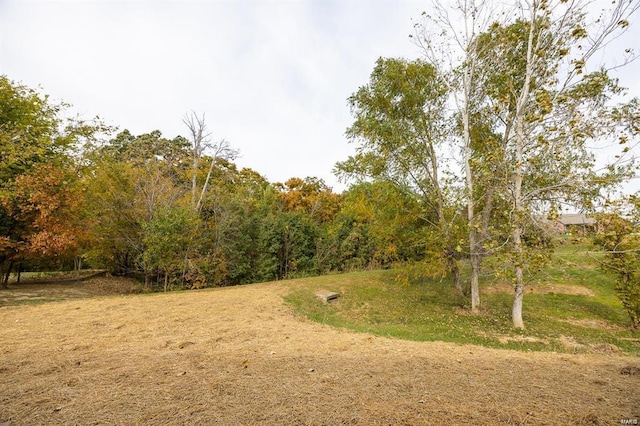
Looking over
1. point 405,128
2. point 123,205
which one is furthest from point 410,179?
point 123,205

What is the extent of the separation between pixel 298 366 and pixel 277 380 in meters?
0.62

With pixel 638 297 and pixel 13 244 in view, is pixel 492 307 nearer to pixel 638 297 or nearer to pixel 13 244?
pixel 638 297

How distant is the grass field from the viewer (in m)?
2.81

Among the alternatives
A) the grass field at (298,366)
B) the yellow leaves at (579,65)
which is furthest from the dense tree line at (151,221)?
the yellow leaves at (579,65)

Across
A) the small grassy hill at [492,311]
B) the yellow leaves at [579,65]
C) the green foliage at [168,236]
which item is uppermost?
the yellow leaves at [579,65]

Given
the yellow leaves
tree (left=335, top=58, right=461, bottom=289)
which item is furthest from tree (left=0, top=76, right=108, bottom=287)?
the yellow leaves

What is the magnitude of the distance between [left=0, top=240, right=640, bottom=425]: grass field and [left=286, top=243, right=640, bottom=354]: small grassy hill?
0.28ft

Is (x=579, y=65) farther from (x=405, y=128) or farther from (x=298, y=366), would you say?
(x=298, y=366)

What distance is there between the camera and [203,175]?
19344 millimetres

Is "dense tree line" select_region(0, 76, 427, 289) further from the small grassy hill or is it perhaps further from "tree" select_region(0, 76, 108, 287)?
the small grassy hill

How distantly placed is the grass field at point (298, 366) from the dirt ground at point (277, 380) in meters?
0.02

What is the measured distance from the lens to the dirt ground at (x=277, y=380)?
9.05 feet

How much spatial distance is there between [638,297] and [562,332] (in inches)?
90.4

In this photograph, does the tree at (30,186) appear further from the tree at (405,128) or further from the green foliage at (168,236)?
the tree at (405,128)
